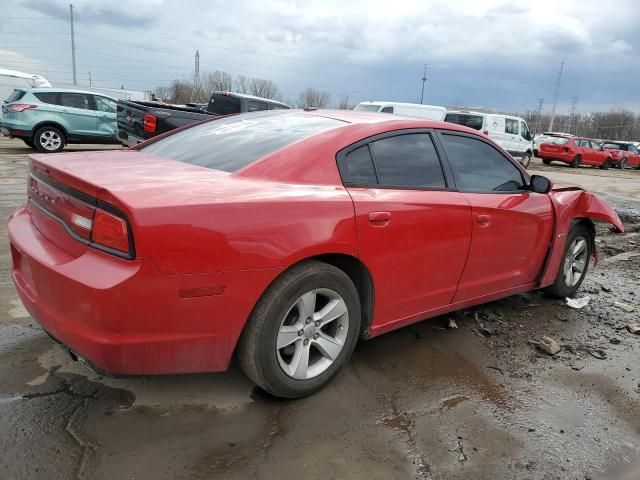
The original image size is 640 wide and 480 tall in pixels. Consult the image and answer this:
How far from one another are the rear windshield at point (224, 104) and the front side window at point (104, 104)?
9.08 feet

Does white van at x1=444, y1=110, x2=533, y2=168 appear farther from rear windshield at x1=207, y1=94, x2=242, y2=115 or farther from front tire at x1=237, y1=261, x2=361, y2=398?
front tire at x1=237, y1=261, x2=361, y2=398

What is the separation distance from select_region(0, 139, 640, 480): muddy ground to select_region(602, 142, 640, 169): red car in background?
28264 mm

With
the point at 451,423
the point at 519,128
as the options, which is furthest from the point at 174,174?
the point at 519,128

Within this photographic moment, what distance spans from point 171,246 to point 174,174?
0.61m

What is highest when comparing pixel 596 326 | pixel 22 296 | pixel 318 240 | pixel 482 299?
pixel 318 240

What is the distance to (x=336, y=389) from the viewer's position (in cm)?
286

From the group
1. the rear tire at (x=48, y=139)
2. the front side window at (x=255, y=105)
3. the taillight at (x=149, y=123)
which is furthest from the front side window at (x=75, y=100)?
the taillight at (x=149, y=123)

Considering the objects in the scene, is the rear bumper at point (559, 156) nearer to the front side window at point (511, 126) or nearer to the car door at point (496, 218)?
the front side window at point (511, 126)

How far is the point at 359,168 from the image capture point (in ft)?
9.41

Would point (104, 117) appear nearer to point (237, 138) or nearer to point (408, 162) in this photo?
point (237, 138)

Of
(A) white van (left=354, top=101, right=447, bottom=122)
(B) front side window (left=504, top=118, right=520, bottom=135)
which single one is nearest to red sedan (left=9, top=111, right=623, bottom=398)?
(A) white van (left=354, top=101, right=447, bottom=122)

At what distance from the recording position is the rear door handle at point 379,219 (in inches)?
108

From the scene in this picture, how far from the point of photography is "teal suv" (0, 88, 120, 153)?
1259cm

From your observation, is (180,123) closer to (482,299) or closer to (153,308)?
(482,299)
